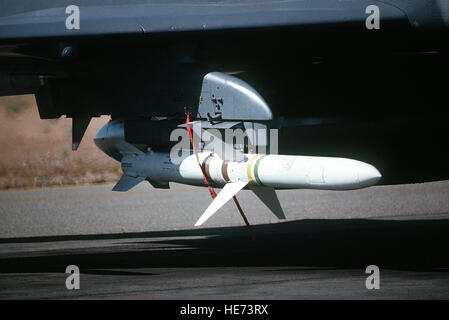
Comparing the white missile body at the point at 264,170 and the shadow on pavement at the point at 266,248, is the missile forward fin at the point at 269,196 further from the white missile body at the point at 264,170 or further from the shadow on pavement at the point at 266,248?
the shadow on pavement at the point at 266,248

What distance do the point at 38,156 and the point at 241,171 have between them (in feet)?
69.2

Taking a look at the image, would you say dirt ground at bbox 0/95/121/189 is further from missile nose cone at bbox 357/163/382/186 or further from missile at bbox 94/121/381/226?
missile nose cone at bbox 357/163/382/186

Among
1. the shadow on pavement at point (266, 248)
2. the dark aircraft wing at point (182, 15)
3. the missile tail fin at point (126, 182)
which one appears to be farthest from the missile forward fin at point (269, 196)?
the missile tail fin at point (126, 182)

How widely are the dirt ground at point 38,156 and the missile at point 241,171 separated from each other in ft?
36.2

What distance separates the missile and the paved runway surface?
1150 millimetres

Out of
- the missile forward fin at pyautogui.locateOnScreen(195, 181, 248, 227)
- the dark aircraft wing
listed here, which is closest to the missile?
the missile forward fin at pyautogui.locateOnScreen(195, 181, 248, 227)

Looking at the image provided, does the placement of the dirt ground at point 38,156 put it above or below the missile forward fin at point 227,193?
above

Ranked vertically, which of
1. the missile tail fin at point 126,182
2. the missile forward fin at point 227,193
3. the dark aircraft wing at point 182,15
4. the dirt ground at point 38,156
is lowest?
the missile forward fin at point 227,193

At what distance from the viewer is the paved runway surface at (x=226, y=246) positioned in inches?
418

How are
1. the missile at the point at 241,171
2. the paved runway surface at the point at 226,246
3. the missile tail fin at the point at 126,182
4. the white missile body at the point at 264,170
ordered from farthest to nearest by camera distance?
the missile tail fin at the point at 126,182 → the missile at the point at 241,171 → the white missile body at the point at 264,170 → the paved runway surface at the point at 226,246

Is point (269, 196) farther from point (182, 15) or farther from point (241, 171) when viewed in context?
point (182, 15)

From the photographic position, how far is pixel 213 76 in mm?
14758

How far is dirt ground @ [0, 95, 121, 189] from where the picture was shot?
27766 millimetres

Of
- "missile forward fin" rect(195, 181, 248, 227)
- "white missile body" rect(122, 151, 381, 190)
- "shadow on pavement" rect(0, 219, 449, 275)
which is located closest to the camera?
"white missile body" rect(122, 151, 381, 190)
